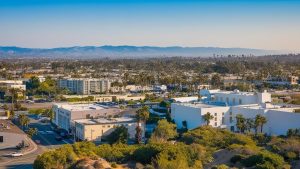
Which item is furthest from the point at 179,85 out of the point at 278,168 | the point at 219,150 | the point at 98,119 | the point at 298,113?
the point at 278,168

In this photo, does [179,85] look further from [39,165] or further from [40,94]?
[39,165]

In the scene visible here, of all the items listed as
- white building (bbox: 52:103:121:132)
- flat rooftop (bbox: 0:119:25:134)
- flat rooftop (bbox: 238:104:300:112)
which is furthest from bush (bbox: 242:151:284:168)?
flat rooftop (bbox: 0:119:25:134)

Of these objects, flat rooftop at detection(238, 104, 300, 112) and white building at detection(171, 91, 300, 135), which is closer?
white building at detection(171, 91, 300, 135)

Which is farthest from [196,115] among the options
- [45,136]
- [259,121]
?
[45,136]

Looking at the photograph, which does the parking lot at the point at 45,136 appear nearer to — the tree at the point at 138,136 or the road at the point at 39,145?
the road at the point at 39,145

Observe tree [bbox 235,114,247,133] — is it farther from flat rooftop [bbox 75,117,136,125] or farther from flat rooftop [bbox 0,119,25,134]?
flat rooftop [bbox 0,119,25,134]
